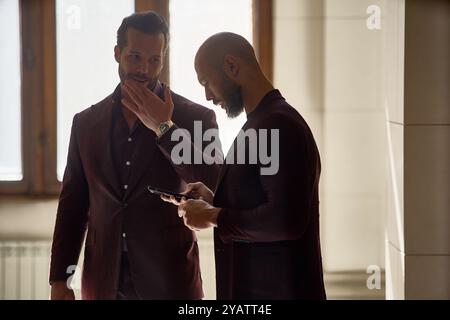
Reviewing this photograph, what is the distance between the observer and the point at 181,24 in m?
1.97

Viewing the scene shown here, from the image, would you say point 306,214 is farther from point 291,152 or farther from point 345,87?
point 345,87

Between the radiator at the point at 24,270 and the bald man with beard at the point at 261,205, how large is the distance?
0.42 m

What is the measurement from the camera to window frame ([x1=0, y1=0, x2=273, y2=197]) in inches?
78.7

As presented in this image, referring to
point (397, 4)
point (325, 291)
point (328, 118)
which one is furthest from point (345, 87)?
point (325, 291)

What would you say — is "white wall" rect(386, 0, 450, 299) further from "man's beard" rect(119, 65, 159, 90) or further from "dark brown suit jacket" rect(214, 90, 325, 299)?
"man's beard" rect(119, 65, 159, 90)

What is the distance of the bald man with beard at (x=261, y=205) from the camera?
69.7 inches

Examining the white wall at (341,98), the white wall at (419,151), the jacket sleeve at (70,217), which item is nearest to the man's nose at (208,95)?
the white wall at (341,98)

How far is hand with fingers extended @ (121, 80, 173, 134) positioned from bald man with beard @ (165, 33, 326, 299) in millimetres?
119

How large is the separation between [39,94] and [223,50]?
52 centimetres

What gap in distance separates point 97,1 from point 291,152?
66 cm

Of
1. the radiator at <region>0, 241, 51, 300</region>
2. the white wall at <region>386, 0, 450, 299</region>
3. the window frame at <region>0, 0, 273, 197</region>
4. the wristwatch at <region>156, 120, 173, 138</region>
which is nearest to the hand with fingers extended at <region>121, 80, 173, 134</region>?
the wristwatch at <region>156, 120, 173, 138</region>

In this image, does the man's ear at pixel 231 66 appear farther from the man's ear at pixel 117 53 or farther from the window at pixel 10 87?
the window at pixel 10 87

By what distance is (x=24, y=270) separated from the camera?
6.61 ft

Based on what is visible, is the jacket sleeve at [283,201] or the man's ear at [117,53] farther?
the man's ear at [117,53]
